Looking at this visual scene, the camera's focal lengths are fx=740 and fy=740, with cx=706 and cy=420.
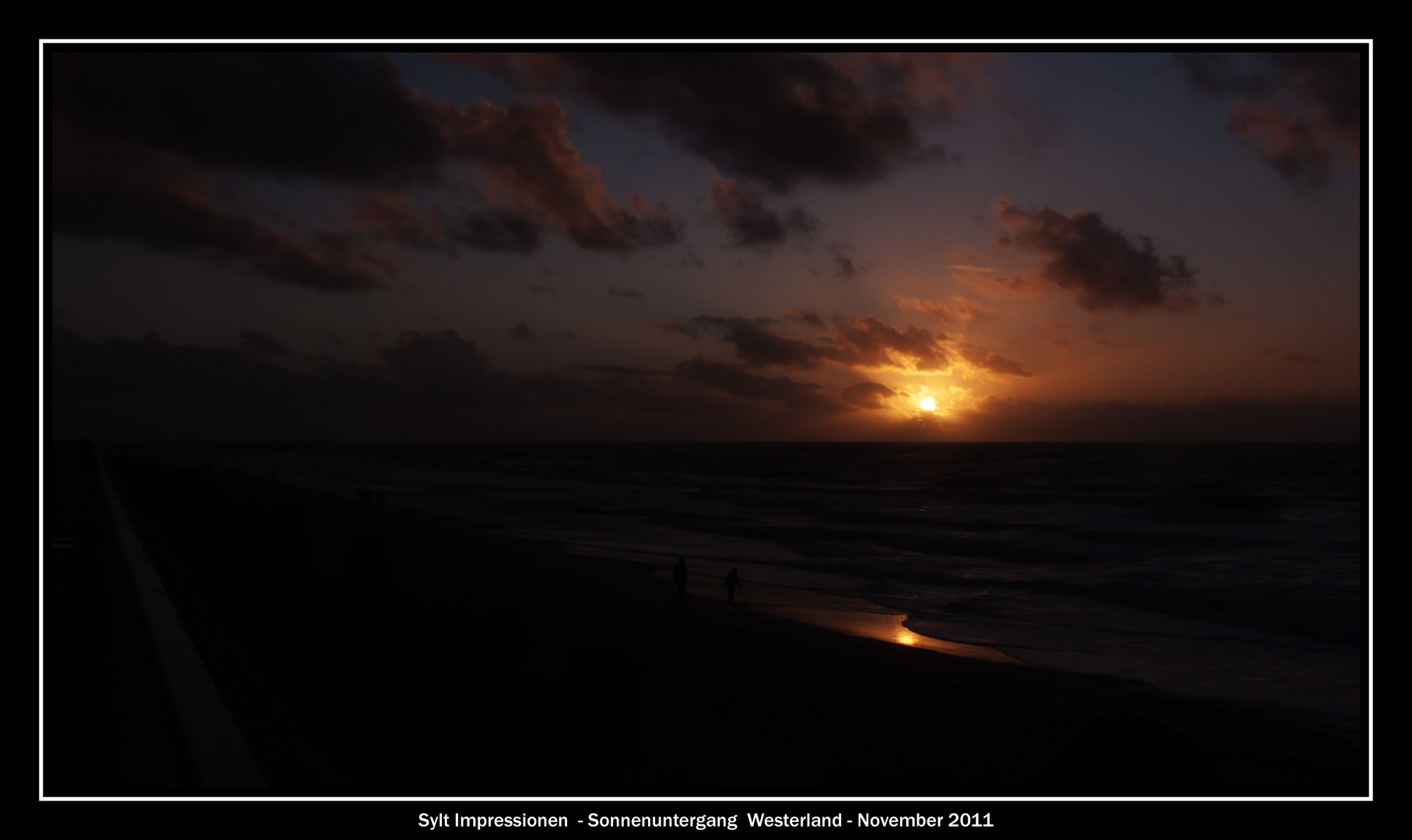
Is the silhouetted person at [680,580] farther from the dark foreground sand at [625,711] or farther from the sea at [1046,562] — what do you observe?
the dark foreground sand at [625,711]

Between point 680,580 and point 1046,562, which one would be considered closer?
point 680,580

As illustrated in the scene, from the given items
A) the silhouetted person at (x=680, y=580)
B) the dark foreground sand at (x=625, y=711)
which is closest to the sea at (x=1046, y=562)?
the silhouetted person at (x=680, y=580)

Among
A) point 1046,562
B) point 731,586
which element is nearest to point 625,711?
point 731,586

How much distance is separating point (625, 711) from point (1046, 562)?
25040 millimetres

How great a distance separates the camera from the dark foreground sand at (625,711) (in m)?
6.27

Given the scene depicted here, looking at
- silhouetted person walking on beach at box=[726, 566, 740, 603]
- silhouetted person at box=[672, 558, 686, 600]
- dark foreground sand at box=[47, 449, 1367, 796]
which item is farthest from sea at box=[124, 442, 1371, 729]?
dark foreground sand at box=[47, 449, 1367, 796]

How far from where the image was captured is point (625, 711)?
259 inches

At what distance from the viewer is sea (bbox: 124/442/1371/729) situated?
13.9 m

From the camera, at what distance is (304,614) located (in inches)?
415

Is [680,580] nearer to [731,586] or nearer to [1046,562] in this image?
[731,586]

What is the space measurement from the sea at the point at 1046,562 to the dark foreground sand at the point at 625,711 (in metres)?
1.87

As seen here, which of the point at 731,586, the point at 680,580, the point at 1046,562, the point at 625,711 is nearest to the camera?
the point at 625,711

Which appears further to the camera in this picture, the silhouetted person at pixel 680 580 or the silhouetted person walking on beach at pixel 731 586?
the silhouetted person at pixel 680 580

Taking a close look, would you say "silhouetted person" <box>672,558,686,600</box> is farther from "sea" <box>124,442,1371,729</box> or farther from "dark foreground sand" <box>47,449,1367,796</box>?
"dark foreground sand" <box>47,449,1367,796</box>
